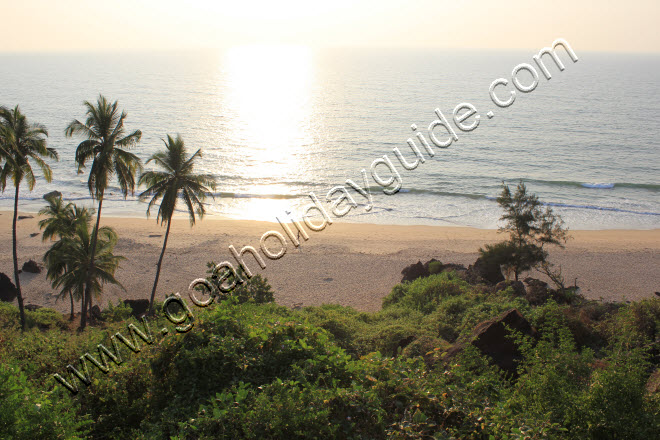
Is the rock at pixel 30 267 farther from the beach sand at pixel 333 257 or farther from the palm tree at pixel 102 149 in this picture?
the palm tree at pixel 102 149

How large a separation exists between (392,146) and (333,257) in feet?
114

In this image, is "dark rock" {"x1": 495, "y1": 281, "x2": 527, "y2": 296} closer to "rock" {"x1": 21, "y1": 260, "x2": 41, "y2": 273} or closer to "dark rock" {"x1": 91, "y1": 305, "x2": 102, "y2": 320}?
"dark rock" {"x1": 91, "y1": 305, "x2": 102, "y2": 320}

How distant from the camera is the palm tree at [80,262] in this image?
61.5 feet

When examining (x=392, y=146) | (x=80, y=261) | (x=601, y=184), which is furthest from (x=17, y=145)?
(x=392, y=146)

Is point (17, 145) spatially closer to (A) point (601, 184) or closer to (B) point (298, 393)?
(B) point (298, 393)

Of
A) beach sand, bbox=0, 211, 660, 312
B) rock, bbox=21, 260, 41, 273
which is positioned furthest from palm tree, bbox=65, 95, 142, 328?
rock, bbox=21, 260, 41, 273

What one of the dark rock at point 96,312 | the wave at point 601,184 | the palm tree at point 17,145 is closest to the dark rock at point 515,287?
the dark rock at point 96,312

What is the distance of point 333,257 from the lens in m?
29.2

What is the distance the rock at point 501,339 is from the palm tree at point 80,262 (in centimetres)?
1438

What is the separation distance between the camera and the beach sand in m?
24.3

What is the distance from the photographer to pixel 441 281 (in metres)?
19.6

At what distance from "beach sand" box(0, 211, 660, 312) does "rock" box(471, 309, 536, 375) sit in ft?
36.0

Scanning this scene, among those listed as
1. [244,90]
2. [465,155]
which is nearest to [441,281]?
[465,155]

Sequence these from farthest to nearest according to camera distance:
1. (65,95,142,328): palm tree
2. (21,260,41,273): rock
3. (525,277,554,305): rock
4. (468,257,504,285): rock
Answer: (21,260,41,273): rock < (468,257,504,285): rock < (525,277,554,305): rock < (65,95,142,328): palm tree
